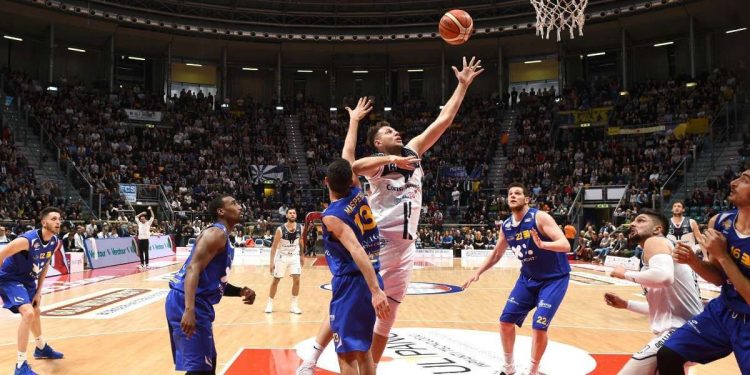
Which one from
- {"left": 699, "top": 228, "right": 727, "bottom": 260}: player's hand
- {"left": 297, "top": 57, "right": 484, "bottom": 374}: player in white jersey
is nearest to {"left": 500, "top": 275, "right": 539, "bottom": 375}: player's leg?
{"left": 297, "top": 57, "right": 484, "bottom": 374}: player in white jersey

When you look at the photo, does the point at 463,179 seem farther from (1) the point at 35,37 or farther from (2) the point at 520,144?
(1) the point at 35,37

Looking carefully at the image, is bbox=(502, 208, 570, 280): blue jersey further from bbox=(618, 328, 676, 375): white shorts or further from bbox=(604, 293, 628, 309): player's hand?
bbox=(618, 328, 676, 375): white shorts

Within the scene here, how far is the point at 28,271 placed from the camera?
6.79m

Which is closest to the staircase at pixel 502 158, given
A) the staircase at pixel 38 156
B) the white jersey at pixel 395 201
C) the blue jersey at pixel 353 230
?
the staircase at pixel 38 156

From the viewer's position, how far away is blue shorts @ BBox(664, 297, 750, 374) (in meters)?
A: 3.63

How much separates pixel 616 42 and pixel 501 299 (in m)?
28.5

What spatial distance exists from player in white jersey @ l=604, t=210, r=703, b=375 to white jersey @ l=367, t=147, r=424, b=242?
1594 mm

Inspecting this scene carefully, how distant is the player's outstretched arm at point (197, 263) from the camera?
415 centimetres

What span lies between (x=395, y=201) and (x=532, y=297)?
1.97m

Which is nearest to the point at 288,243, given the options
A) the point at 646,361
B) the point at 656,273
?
the point at 656,273

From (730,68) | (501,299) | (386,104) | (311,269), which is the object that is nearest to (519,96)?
(386,104)

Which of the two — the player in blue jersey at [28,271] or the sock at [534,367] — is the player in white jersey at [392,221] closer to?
the sock at [534,367]

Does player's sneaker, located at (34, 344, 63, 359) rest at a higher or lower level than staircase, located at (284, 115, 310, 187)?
lower

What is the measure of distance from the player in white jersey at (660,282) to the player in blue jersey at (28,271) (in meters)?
5.85
